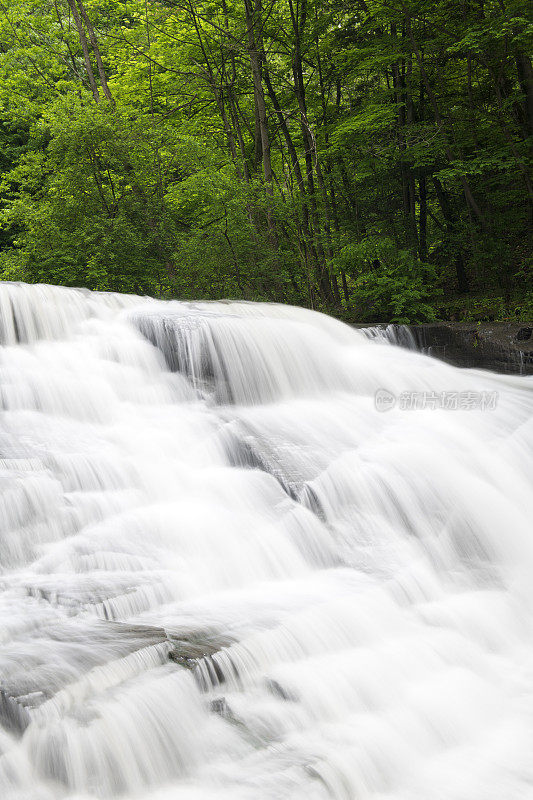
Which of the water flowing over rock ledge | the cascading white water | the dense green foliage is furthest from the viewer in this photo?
the dense green foliage

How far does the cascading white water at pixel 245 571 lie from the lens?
3066 mm

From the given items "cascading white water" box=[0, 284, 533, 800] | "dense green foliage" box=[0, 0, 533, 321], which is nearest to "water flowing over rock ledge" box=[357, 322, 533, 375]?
"dense green foliage" box=[0, 0, 533, 321]

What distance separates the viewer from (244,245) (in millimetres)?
12312

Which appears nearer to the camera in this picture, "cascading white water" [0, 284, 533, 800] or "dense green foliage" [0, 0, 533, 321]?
"cascading white water" [0, 284, 533, 800]

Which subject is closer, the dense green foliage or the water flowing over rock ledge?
the water flowing over rock ledge

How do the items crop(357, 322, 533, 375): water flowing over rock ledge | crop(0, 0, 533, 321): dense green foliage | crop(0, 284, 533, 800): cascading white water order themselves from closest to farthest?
crop(0, 284, 533, 800): cascading white water → crop(357, 322, 533, 375): water flowing over rock ledge → crop(0, 0, 533, 321): dense green foliage

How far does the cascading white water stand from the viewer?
121 inches

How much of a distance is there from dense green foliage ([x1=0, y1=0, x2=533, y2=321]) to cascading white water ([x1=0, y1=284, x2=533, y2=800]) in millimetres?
4094

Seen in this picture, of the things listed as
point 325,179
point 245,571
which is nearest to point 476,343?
point 325,179

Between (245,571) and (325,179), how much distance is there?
10.8 metres

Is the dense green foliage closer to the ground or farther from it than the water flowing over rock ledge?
farther from it

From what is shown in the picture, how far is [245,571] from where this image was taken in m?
4.77

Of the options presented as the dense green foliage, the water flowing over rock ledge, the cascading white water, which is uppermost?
the dense green foliage

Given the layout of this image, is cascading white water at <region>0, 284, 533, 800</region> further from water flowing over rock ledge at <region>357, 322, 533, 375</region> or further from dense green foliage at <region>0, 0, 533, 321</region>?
dense green foliage at <region>0, 0, 533, 321</region>
